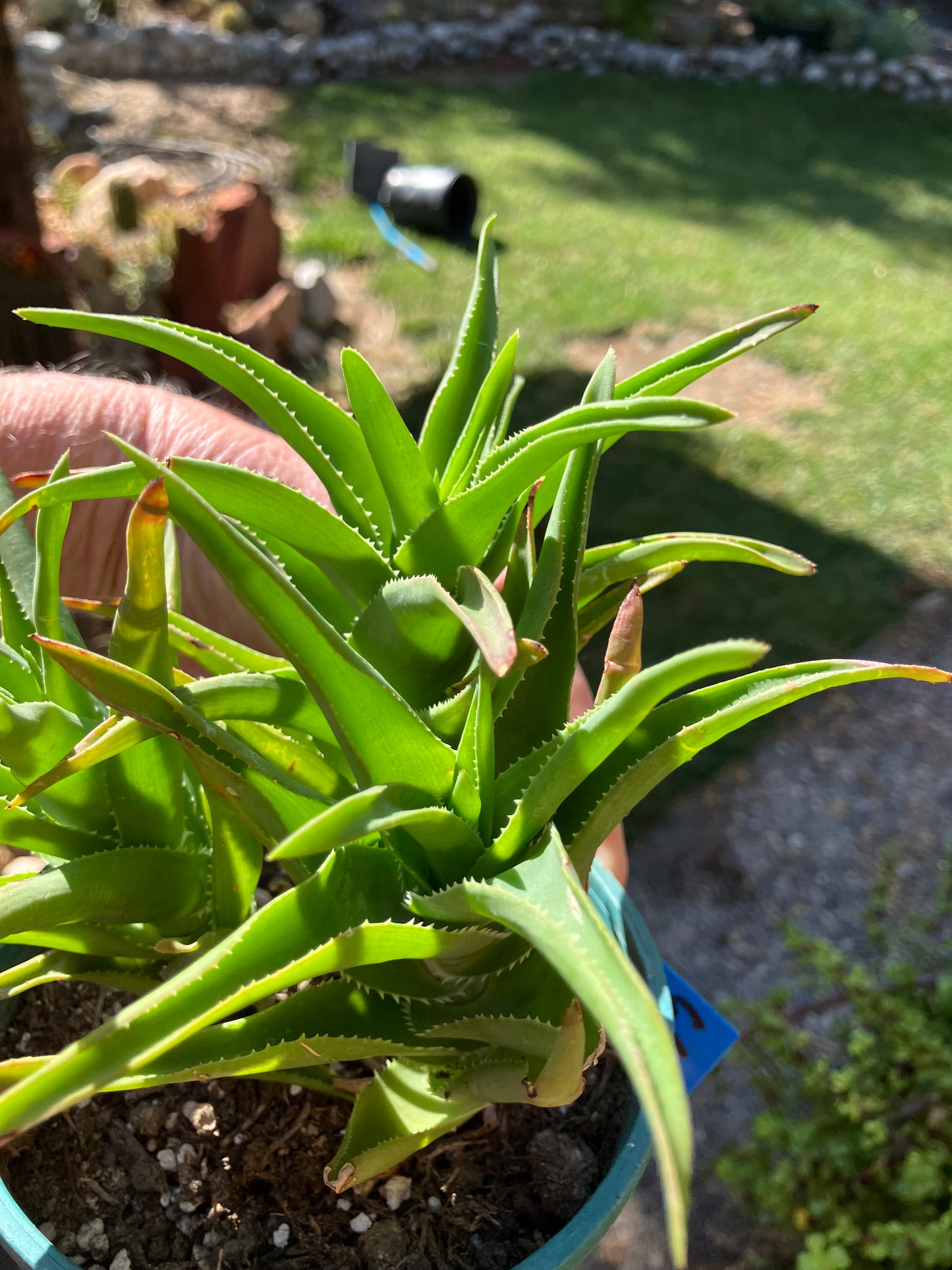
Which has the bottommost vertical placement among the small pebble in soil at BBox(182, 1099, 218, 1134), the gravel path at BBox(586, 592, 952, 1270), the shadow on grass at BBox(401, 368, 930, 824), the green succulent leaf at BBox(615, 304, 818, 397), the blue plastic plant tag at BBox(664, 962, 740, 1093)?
the gravel path at BBox(586, 592, 952, 1270)

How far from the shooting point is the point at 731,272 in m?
4.16

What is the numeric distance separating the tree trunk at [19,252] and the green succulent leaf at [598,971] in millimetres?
2092

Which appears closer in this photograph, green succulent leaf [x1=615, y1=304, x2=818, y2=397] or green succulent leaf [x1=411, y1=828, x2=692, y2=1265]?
green succulent leaf [x1=411, y1=828, x2=692, y2=1265]

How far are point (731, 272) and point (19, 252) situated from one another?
9.52 ft

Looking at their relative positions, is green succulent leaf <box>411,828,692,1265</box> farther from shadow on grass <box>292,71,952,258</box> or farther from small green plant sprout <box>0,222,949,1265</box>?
shadow on grass <box>292,71,952,258</box>

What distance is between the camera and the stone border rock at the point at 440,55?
578 centimetres

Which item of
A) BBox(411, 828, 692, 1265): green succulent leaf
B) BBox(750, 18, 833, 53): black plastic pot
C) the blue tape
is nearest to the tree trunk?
the blue tape

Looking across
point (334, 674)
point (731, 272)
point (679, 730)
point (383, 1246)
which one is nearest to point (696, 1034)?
point (383, 1246)

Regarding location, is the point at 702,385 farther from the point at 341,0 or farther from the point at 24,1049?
the point at 341,0

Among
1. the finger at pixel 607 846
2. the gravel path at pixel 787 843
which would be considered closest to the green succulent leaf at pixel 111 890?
the finger at pixel 607 846

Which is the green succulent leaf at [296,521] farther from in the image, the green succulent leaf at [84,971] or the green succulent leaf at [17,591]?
the green succulent leaf at [84,971]

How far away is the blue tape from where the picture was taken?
3.95 metres

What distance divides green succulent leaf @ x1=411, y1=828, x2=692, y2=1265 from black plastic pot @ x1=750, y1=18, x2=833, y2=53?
7.80m

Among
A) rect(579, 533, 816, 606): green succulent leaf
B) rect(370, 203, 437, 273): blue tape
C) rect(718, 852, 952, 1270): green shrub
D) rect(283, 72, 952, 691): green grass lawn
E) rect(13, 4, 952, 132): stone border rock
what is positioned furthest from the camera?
rect(13, 4, 952, 132): stone border rock
